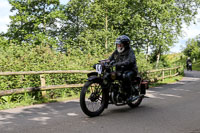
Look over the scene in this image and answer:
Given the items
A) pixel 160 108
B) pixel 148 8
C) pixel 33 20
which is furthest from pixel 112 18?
pixel 160 108

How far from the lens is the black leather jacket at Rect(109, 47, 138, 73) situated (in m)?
5.98

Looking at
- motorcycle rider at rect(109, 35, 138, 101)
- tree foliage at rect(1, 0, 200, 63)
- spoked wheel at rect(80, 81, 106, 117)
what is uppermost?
tree foliage at rect(1, 0, 200, 63)

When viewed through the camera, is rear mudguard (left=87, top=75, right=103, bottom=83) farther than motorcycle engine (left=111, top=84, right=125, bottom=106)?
No

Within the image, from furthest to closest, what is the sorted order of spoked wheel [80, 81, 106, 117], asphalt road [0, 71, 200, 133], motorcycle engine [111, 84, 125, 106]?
motorcycle engine [111, 84, 125, 106] < spoked wheel [80, 81, 106, 117] < asphalt road [0, 71, 200, 133]

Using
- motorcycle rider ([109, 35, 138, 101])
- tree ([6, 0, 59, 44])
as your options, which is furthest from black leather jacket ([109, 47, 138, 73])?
tree ([6, 0, 59, 44])

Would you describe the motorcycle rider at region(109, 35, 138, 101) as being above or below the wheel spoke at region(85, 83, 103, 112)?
above

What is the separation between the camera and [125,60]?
19.9 feet

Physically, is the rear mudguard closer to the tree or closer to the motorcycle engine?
the motorcycle engine

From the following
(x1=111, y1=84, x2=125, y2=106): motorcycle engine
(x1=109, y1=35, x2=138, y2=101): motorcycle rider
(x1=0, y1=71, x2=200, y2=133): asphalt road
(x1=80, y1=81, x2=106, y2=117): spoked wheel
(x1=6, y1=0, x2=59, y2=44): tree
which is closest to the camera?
(x1=0, y1=71, x2=200, y2=133): asphalt road

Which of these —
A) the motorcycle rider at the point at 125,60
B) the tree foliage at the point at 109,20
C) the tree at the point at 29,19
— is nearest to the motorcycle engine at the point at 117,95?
the motorcycle rider at the point at 125,60

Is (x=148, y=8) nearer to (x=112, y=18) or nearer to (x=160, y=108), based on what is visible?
(x=112, y=18)

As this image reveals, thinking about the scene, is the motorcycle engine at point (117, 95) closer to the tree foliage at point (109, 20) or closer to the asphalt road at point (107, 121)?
the asphalt road at point (107, 121)

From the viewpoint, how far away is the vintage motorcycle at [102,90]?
17.8 ft

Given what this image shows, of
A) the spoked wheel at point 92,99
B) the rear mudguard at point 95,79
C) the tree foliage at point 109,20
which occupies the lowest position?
the spoked wheel at point 92,99
